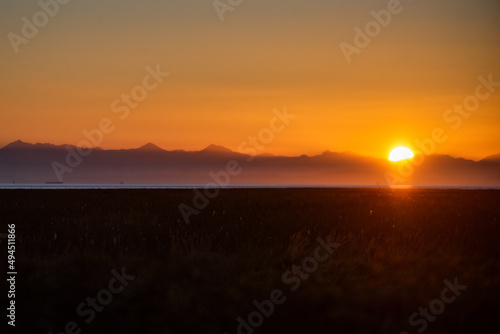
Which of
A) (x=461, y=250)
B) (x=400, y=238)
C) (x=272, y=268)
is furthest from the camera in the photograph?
(x=400, y=238)

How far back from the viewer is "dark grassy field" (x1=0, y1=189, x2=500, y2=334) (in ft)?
34.6

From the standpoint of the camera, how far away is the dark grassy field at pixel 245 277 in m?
10.5

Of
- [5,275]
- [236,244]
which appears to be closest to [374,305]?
[236,244]

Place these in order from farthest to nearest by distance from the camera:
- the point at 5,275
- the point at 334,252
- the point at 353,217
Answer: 1. the point at 353,217
2. the point at 334,252
3. the point at 5,275

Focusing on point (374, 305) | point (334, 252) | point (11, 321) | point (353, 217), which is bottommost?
point (11, 321)

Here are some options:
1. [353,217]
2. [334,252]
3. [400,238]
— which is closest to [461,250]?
[400,238]

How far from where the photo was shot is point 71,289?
11.7 meters

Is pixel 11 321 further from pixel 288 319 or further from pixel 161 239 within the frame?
pixel 161 239

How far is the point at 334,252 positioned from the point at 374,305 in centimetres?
442

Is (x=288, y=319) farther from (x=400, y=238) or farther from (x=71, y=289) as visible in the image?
(x=400, y=238)

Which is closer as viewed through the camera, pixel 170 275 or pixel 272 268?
pixel 170 275

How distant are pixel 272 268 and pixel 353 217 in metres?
11.0

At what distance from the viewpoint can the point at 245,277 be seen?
12.8 meters

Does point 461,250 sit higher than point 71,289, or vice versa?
point 461,250
